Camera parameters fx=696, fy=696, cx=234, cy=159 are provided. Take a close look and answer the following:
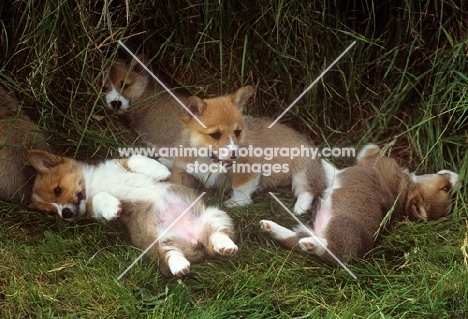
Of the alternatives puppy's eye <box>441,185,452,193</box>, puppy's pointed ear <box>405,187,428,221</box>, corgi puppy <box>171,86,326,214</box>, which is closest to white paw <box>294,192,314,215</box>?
corgi puppy <box>171,86,326,214</box>

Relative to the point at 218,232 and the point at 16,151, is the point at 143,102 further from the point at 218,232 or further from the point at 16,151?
the point at 218,232

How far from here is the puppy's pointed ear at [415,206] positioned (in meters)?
3.76

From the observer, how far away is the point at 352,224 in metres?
3.51

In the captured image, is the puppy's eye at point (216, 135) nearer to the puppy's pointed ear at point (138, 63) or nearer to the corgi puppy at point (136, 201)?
the corgi puppy at point (136, 201)

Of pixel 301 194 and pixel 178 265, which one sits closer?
pixel 178 265

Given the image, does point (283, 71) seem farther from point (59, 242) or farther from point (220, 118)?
point (59, 242)

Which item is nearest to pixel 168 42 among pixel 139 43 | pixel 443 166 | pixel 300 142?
pixel 139 43

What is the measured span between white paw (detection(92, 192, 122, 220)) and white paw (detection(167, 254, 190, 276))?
433 mm

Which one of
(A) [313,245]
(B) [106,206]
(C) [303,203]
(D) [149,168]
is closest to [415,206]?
(C) [303,203]

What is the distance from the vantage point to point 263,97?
13.5 ft

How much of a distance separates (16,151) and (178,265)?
1.21 metres

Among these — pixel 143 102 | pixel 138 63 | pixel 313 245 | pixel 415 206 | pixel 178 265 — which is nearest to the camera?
pixel 178 265

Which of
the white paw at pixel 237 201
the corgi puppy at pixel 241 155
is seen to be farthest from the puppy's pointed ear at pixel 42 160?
the white paw at pixel 237 201

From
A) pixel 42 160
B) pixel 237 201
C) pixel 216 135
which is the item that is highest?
pixel 216 135
